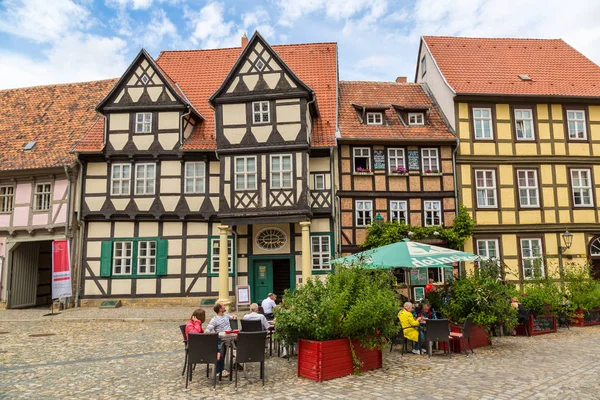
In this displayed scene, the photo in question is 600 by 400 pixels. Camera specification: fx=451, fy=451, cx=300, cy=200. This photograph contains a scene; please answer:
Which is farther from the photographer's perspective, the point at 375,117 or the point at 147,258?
the point at 375,117

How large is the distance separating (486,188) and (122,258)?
16110 mm

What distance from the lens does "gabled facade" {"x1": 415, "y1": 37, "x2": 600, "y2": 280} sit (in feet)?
64.3

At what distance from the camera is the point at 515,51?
23688mm

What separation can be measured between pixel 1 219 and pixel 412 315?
18.8 m

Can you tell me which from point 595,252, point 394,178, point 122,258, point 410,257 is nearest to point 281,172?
point 394,178

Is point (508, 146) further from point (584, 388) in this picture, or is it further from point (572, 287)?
point (584, 388)

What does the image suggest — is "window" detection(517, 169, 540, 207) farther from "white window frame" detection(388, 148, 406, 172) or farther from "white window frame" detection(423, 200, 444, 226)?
"white window frame" detection(388, 148, 406, 172)

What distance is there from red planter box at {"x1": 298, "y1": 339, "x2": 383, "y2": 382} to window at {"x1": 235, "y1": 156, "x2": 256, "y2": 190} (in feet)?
36.1

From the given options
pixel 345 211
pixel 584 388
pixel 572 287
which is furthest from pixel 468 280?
pixel 345 211

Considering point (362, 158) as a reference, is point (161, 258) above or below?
below

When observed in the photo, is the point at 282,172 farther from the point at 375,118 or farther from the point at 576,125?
the point at 576,125

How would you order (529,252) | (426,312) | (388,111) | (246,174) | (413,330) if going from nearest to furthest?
(413,330) < (426,312) < (246,174) < (529,252) < (388,111)

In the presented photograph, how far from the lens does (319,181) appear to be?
19.4m

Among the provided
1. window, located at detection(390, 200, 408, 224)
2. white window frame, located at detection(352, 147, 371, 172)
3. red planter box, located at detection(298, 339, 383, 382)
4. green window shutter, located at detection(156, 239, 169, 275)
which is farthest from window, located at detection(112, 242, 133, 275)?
red planter box, located at detection(298, 339, 383, 382)
